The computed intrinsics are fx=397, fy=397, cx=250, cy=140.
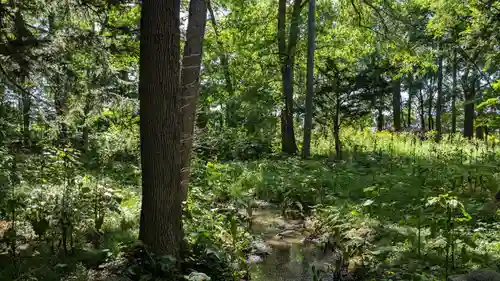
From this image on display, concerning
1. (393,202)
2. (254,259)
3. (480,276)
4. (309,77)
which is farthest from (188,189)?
(309,77)

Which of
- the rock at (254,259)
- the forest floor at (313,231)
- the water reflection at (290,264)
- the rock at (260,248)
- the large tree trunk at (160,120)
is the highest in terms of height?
the large tree trunk at (160,120)

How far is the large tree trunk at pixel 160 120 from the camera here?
394cm

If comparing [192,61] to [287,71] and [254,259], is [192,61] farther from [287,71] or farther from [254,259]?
[287,71]

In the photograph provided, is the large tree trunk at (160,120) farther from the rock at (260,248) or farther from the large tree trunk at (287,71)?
the large tree trunk at (287,71)

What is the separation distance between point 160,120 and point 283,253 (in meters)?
2.88

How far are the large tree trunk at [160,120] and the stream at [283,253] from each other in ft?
4.54

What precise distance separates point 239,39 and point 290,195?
314 inches

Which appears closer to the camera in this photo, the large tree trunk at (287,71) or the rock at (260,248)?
the rock at (260,248)

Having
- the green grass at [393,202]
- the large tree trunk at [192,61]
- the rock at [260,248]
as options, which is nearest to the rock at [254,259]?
the rock at [260,248]

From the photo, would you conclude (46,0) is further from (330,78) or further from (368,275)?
(330,78)

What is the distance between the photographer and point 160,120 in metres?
3.97

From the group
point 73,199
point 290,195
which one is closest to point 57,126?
point 73,199

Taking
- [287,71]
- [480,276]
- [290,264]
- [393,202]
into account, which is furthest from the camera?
[287,71]

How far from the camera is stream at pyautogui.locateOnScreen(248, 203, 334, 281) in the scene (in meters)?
4.91
